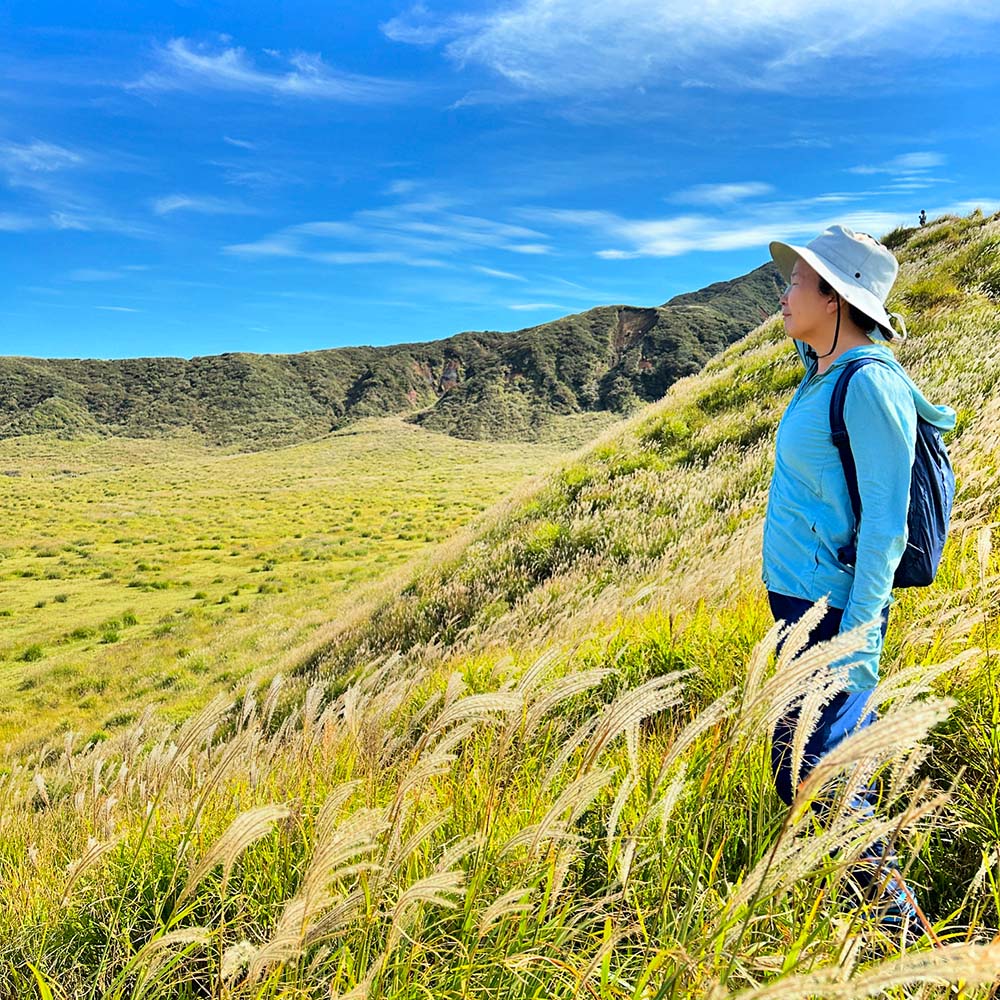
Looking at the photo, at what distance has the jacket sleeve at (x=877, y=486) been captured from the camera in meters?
2.28

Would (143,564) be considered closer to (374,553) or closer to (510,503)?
(374,553)

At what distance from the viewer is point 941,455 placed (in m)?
2.49

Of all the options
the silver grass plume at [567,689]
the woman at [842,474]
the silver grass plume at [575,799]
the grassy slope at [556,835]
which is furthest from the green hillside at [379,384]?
the silver grass plume at [575,799]

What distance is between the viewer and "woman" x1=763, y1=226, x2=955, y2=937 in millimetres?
2287

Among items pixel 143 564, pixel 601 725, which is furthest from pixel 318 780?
pixel 143 564

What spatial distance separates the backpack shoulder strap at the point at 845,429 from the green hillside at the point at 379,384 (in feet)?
365

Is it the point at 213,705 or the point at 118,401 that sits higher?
the point at 118,401

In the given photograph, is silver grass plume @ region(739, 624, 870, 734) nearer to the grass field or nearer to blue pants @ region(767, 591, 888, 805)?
blue pants @ region(767, 591, 888, 805)

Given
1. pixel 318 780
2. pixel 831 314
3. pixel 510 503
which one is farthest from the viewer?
pixel 510 503

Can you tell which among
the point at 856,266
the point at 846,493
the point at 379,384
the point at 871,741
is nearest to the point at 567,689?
the point at 871,741

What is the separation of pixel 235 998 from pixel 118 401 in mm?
167672

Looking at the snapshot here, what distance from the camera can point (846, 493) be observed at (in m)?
2.52

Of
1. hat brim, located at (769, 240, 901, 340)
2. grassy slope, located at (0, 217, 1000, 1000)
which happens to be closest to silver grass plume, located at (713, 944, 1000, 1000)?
grassy slope, located at (0, 217, 1000, 1000)

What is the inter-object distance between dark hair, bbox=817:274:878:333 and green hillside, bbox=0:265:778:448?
11078 cm
